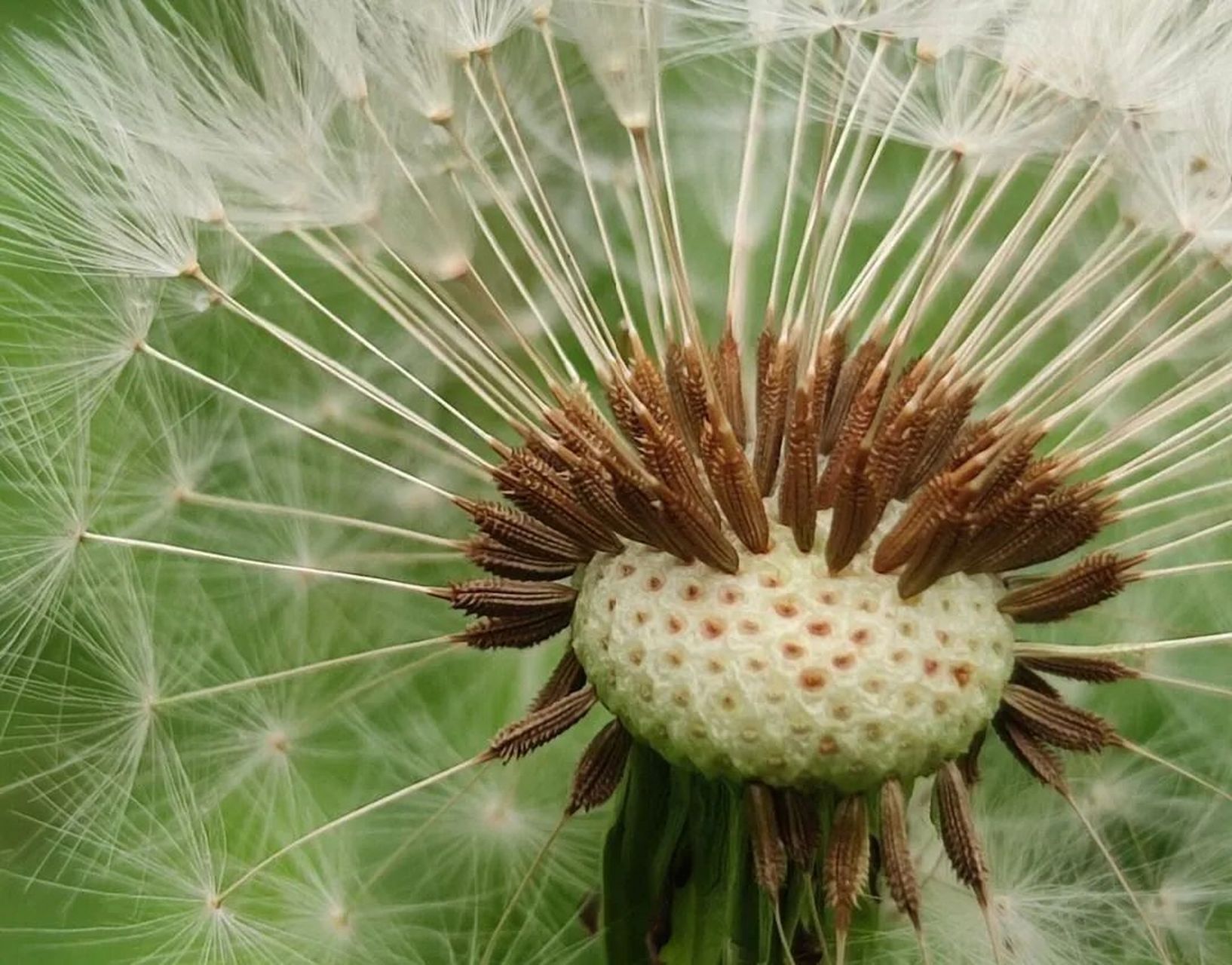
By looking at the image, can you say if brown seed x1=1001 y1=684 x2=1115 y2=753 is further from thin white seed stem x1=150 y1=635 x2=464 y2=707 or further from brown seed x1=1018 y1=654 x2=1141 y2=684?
thin white seed stem x1=150 y1=635 x2=464 y2=707

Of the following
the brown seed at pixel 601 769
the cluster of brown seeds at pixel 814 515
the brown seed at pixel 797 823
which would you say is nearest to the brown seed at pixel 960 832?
the cluster of brown seeds at pixel 814 515

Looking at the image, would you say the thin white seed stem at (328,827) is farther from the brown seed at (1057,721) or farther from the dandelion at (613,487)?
the brown seed at (1057,721)

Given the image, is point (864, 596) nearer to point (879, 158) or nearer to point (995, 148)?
point (995, 148)

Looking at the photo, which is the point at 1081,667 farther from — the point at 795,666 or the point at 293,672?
the point at 293,672

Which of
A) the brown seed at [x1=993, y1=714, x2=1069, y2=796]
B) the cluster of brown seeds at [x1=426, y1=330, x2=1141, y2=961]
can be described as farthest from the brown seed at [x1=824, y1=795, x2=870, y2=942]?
the brown seed at [x1=993, y1=714, x2=1069, y2=796]

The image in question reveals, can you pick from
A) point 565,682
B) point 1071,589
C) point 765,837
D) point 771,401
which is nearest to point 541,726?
point 565,682

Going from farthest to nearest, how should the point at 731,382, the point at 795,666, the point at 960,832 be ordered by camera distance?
the point at 731,382 → the point at 960,832 → the point at 795,666

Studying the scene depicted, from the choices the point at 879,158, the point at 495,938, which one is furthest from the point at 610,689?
the point at 879,158
